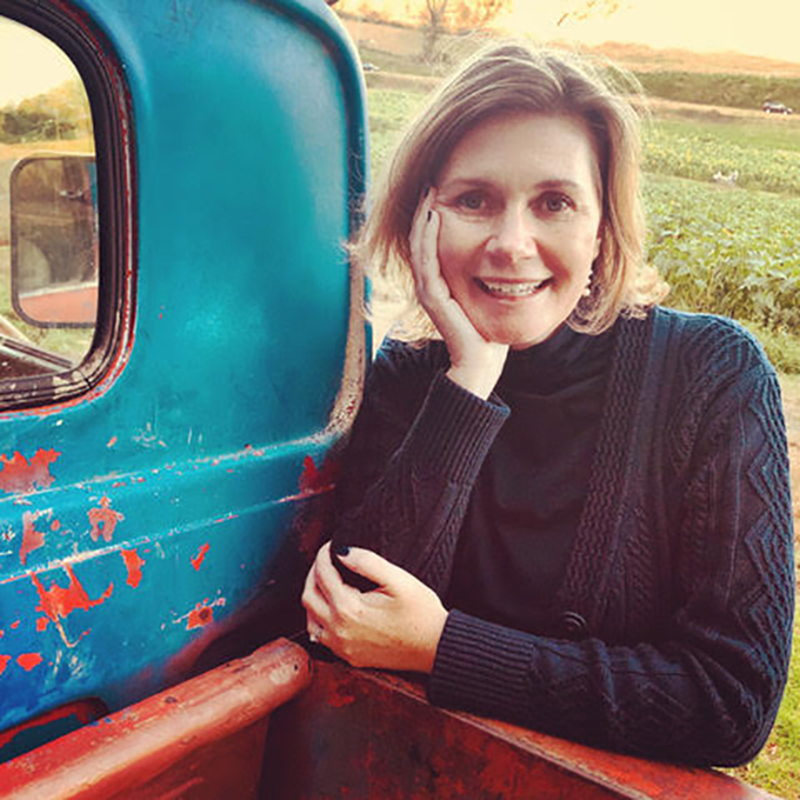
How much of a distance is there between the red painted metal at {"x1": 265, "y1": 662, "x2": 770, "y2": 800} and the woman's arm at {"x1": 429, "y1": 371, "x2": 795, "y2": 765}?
0.04m

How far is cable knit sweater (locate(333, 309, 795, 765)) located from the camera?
1227mm

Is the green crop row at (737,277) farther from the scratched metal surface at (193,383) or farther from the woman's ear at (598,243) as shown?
the scratched metal surface at (193,383)

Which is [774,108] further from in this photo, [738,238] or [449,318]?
[449,318]

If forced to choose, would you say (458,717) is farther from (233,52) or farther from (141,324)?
(233,52)

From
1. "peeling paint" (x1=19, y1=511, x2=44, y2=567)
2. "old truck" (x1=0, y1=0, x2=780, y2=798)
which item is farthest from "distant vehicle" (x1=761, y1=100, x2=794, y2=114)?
"peeling paint" (x1=19, y1=511, x2=44, y2=567)

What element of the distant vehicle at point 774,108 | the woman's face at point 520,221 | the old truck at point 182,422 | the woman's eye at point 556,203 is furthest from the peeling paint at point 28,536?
the distant vehicle at point 774,108

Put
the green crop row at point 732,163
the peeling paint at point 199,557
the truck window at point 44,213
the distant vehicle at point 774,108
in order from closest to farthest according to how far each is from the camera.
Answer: the truck window at point 44,213, the peeling paint at point 199,557, the green crop row at point 732,163, the distant vehicle at point 774,108

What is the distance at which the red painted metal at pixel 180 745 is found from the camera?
38.9 inches

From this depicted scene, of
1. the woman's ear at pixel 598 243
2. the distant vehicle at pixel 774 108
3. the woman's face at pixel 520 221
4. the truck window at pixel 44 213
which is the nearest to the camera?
the truck window at pixel 44 213

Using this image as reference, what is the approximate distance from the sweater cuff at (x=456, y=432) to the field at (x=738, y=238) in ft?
1.85

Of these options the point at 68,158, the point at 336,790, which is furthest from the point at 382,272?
the point at 336,790

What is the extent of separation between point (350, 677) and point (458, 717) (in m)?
0.20

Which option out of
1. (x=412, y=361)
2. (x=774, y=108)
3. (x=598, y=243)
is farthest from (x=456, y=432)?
(x=774, y=108)

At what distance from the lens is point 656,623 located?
139cm
